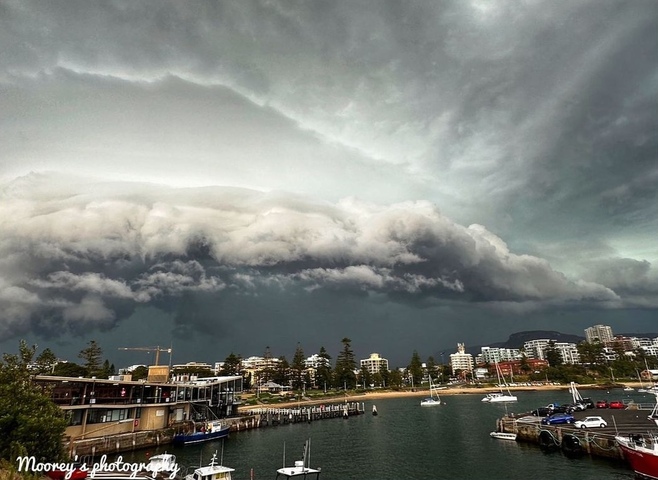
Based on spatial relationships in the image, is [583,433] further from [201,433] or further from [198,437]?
[201,433]

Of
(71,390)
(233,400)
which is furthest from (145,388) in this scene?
(233,400)

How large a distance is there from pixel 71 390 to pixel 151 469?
115 ft

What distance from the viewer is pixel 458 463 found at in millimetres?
60969

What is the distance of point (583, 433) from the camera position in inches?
2344

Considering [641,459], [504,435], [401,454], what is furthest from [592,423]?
[401,454]

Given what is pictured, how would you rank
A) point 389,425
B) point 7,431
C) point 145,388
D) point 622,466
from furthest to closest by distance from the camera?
1. point 389,425
2. point 145,388
3. point 622,466
4. point 7,431

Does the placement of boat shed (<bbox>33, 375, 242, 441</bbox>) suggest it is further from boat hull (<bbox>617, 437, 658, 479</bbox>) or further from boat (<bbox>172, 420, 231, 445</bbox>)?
boat hull (<bbox>617, 437, 658, 479</bbox>)

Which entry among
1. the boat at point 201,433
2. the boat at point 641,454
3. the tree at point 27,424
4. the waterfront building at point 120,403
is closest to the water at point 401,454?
the boat at point 201,433

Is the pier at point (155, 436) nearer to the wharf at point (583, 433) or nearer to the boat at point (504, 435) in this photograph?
the boat at point (504, 435)

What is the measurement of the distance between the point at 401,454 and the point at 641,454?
36.6 m

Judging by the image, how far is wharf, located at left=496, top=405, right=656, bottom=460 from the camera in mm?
55719

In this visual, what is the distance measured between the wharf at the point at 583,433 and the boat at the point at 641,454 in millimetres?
5186

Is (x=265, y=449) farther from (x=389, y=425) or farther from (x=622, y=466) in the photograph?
(x=622, y=466)

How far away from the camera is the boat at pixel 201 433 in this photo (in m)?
78.9
